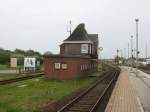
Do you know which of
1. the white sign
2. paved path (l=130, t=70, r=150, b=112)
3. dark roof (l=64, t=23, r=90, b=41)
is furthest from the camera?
dark roof (l=64, t=23, r=90, b=41)

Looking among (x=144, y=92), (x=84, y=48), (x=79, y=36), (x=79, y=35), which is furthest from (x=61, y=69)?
(x=79, y=35)

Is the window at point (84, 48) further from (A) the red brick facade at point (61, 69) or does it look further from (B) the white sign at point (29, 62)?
(A) the red brick facade at point (61, 69)

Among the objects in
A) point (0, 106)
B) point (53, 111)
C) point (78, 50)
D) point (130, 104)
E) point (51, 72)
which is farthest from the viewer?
point (78, 50)

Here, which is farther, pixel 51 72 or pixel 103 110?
pixel 51 72

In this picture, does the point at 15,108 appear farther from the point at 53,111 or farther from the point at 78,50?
the point at 78,50

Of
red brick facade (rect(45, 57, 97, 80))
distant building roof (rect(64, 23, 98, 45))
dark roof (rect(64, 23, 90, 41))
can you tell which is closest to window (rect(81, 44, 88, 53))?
distant building roof (rect(64, 23, 98, 45))

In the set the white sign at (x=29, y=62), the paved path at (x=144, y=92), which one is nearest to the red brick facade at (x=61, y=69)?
the paved path at (x=144, y=92)

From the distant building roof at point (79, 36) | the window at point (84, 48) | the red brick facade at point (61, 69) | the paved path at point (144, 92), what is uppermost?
the distant building roof at point (79, 36)

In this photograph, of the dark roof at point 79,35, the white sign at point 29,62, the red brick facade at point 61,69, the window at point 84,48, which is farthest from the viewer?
the dark roof at point 79,35

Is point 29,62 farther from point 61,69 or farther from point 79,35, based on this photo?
point 61,69

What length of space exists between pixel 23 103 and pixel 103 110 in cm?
470

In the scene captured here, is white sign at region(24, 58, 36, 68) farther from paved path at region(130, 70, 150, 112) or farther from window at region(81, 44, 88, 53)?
paved path at region(130, 70, 150, 112)

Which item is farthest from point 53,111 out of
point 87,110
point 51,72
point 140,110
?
A: point 51,72

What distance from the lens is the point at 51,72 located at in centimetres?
3725
